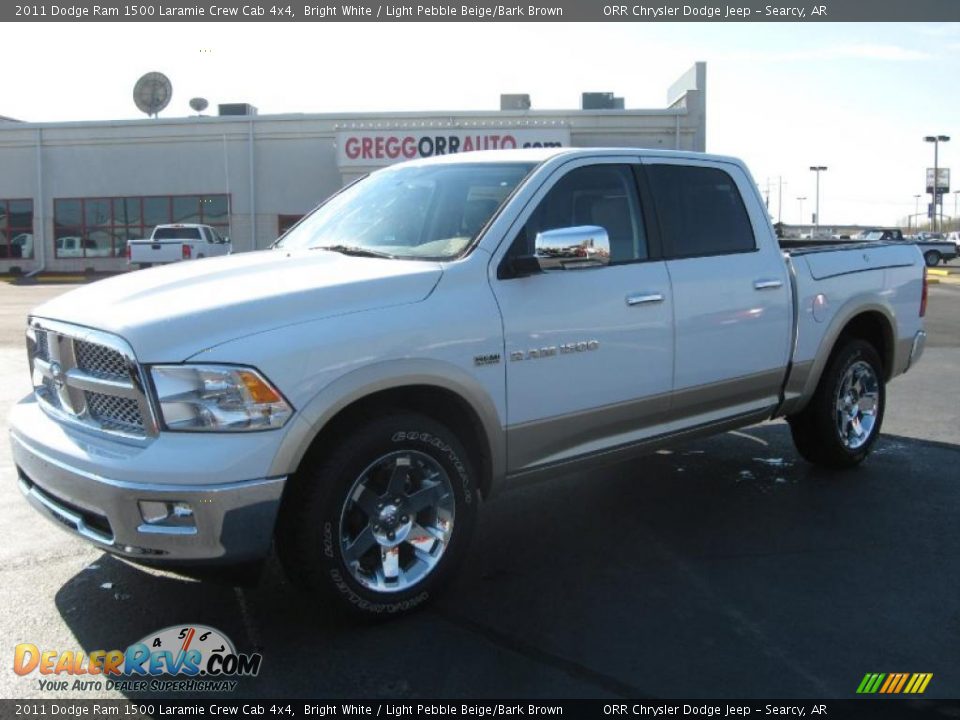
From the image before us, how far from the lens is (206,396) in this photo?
329 cm

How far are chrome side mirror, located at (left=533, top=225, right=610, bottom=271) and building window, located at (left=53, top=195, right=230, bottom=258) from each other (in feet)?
106

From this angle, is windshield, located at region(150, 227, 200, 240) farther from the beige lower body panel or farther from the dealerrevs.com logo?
the dealerrevs.com logo

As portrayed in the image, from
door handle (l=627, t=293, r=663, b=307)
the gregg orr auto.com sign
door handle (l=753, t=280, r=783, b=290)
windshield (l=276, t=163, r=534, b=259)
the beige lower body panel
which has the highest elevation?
the gregg orr auto.com sign

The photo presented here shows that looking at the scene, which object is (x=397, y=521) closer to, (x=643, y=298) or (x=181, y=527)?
(x=181, y=527)

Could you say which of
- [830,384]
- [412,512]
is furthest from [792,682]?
[830,384]

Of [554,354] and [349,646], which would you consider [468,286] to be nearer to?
[554,354]

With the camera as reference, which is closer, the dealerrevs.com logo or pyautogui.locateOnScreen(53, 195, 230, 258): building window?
the dealerrevs.com logo

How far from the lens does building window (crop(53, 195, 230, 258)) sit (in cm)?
3459

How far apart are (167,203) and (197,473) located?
34.1 meters

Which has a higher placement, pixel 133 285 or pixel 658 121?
pixel 658 121

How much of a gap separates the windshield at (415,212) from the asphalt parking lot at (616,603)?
5.31 ft

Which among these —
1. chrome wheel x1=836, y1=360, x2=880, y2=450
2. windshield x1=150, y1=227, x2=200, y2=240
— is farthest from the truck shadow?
windshield x1=150, y1=227, x2=200, y2=240

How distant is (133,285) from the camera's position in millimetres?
3893

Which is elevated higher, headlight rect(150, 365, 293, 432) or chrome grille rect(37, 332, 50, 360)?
chrome grille rect(37, 332, 50, 360)
